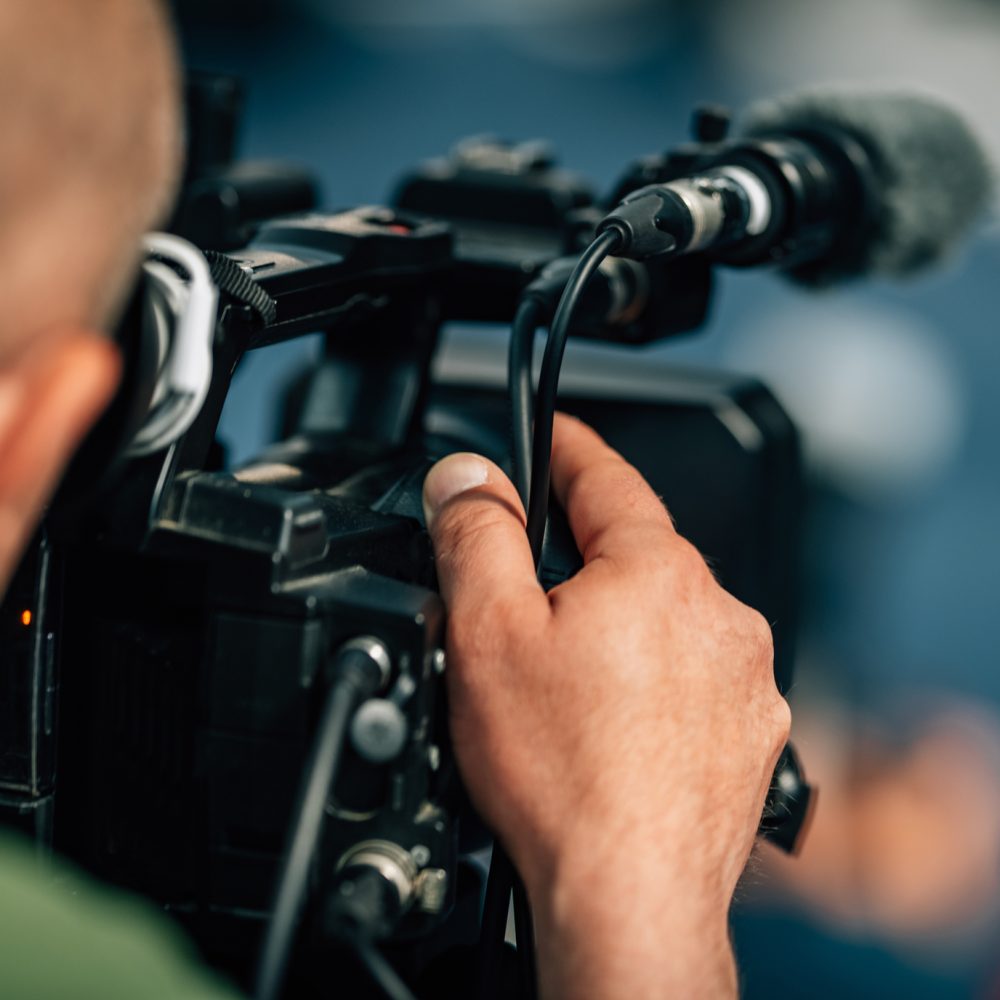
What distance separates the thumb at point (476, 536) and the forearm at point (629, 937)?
0.11 metres

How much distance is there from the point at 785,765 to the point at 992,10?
1738 mm

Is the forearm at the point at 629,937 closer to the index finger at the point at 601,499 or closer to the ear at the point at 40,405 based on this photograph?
the index finger at the point at 601,499

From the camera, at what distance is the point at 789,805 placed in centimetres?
65

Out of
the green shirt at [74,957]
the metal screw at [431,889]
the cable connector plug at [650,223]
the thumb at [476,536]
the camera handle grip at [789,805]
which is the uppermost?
the cable connector plug at [650,223]

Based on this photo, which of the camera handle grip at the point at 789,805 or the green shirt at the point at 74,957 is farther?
the camera handle grip at the point at 789,805

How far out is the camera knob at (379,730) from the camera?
0.47 metres

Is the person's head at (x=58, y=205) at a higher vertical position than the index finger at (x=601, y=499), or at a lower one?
higher

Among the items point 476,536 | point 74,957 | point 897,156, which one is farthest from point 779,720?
point 897,156

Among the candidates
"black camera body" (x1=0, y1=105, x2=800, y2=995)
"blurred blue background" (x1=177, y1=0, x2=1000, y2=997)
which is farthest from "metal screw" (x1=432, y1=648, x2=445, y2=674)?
"blurred blue background" (x1=177, y1=0, x2=1000, y2=997)

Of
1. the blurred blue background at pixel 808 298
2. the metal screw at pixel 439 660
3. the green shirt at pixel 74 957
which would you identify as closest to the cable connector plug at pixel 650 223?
the metal screw at pixel 439 660

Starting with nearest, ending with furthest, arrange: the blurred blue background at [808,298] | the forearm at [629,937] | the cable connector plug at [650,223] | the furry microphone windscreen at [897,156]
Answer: the forearm at [629,937] → the cable connector plug at [650,223] → the furry microphone windscreen at [897,156] → the blurred blue background at [808,298]

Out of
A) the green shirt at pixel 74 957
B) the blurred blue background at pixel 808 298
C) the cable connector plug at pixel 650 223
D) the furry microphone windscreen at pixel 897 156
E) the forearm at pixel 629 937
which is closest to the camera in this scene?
the green shirt at pixel 74 957

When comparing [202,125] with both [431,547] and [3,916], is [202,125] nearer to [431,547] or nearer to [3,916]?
[431,547]

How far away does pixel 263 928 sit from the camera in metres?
0.51
